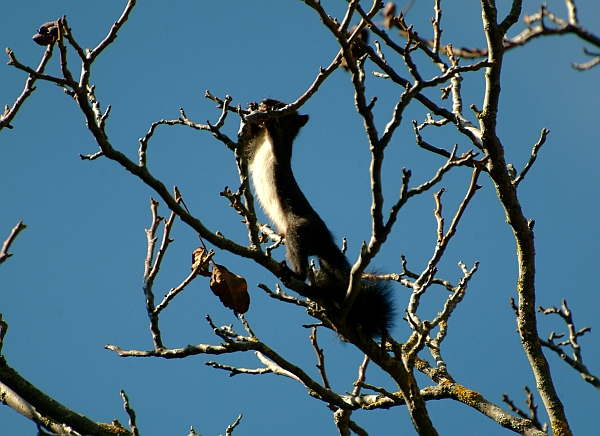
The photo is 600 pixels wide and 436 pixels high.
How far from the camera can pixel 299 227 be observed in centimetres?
573

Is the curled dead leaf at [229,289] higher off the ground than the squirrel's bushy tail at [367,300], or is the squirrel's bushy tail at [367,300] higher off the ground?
the squirrel's bushy tail at [367,300]

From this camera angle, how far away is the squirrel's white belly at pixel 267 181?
6.02 m

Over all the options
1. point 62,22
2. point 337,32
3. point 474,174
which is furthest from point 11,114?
point 474,174

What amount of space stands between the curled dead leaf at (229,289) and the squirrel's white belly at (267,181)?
6.30 ft

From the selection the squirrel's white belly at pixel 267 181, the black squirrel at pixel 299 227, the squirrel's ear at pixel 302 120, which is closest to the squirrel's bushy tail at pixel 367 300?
the black squirrel at pixel 299 227

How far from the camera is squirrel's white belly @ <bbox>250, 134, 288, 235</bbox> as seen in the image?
19.7 ft

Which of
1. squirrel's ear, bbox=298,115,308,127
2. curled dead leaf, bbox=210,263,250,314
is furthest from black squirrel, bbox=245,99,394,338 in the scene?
curled dead leaf, bbox=210,263,250,314

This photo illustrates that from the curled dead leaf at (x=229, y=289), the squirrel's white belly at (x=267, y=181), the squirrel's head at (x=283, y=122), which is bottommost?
the curled dead leaf at (x=229, y=289)

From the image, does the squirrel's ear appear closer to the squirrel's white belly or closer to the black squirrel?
the black squirrel

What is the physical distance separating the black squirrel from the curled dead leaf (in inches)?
24.3

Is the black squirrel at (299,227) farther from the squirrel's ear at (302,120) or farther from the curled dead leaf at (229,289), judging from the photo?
the curled dead leaf at (229,289)

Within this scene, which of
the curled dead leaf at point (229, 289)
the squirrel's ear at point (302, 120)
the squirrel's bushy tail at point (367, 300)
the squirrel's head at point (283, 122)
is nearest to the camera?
the curled dead leaf at point (229, 289)

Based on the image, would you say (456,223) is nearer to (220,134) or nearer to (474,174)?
(474,174)

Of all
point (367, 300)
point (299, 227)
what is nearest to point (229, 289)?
point (367, 300)
